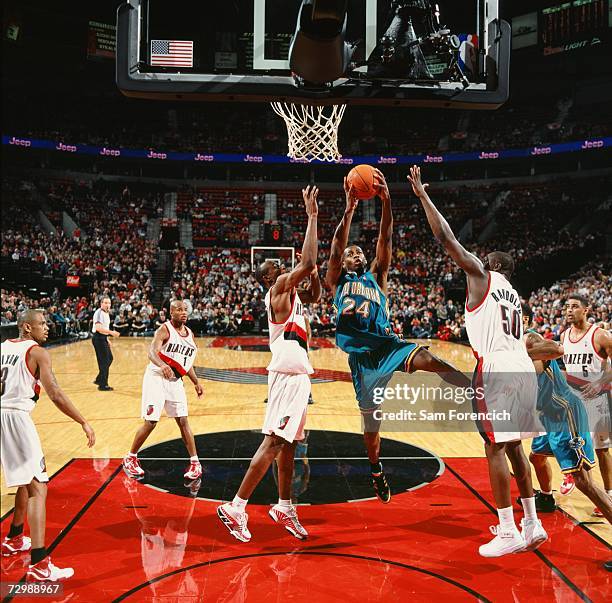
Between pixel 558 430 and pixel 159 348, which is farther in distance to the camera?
pixel 159 348

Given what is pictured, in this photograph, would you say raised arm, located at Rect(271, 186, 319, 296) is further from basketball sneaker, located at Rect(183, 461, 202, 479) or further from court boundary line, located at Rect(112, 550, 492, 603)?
basketball sneaker, located at Rect(183, 461, 202, 479)

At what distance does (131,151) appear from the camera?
29156mm

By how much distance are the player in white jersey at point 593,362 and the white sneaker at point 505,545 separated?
1.43 meters

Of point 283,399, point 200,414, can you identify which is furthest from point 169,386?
point 200,414

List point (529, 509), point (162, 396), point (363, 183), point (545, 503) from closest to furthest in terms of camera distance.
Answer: point (529, 509), point (363, 183), point (545, 503), point (162, 396)

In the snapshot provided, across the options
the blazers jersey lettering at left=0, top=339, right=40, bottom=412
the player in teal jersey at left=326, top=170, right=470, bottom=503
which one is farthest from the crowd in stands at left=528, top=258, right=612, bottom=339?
the blazers jersey lettering at left=0, top=339, right=40, bottom=412

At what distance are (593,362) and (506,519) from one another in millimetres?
1950

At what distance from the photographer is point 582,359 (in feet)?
17.1

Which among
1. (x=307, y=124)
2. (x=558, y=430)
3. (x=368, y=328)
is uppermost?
(x=307, y=124)

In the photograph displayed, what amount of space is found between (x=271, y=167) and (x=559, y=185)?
14038 mm

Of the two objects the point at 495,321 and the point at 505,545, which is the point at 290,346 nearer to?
the point at 495,321

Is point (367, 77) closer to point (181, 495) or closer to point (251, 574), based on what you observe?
point (251, 574)

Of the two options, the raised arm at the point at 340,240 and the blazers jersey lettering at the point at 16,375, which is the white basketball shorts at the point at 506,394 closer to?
the raised arm at the point at 340,240

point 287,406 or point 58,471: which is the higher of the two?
point 287,406
